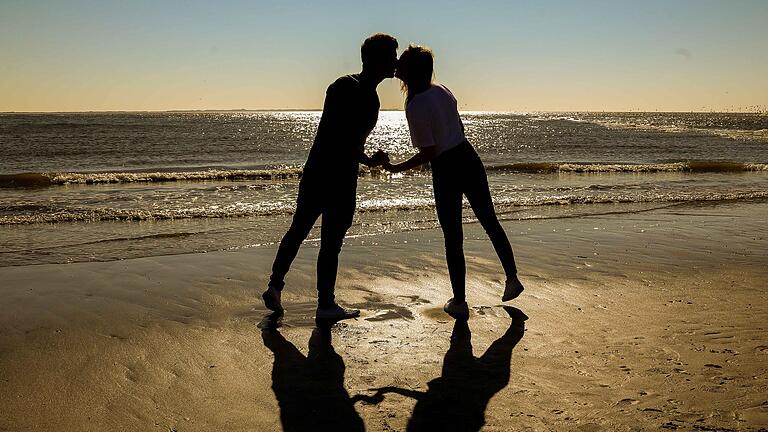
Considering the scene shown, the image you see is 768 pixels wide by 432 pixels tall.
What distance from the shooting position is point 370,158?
454cm

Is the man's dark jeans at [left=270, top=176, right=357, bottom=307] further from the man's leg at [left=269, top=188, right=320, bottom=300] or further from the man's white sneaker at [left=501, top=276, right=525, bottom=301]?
the man's white sneaker at [left=501, top=276, right=525, bottom=301]

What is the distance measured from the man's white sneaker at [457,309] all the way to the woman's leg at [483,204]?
1.65ft

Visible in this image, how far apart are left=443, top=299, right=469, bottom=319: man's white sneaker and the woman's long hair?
1.32 metres

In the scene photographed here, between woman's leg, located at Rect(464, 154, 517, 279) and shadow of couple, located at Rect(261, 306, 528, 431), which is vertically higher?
woman's leg, located at Rect(464, 154, 517, 279)

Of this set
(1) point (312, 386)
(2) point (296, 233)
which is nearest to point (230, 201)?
(2) point (296, 233)

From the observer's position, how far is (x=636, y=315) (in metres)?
4.55

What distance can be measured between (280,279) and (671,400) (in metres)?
2.49

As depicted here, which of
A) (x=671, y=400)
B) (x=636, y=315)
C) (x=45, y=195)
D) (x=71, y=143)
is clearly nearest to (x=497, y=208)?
(x=636, y=315)

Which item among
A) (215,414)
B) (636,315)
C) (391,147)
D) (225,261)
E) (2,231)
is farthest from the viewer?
(391,147)

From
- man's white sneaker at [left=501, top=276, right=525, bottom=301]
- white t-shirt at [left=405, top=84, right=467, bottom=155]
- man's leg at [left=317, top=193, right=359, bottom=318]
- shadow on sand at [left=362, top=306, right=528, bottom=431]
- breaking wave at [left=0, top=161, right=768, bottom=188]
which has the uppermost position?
white t-shirt at [left=405, top=84, right=467, bottom=155]

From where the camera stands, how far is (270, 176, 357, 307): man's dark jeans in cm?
446

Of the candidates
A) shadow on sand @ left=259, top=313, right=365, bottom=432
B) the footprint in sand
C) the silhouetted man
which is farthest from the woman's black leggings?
the footprint in sand

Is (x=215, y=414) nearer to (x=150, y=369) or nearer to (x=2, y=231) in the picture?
(x=150, y=369)

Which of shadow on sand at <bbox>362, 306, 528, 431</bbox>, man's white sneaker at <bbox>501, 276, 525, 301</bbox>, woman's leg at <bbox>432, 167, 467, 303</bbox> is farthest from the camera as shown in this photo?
man's white sneaker at <bbox>501, 276, 525, 301</bbox>
